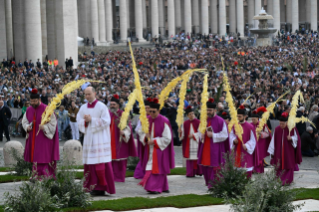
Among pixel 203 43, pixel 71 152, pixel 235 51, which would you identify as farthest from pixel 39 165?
pixel 203 43

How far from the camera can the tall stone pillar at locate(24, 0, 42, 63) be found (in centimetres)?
3947

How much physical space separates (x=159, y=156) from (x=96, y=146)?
1490 mm

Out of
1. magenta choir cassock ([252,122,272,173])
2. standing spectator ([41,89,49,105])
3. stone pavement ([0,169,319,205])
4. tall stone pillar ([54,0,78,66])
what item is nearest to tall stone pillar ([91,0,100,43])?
tall stone pillar ([54,0,78,66])

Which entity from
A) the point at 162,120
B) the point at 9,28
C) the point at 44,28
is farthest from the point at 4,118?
the point at 9,28

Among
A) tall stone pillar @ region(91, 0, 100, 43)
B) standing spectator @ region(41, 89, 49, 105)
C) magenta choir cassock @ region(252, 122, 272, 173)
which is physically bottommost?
magenta choir cassock @ region(252, 122, 272, 173)

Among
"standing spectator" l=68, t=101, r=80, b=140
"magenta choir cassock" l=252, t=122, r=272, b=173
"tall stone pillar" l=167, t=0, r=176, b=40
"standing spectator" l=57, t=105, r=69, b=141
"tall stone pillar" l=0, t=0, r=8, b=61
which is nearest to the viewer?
"magenta choir cassock" l=252, t=122, r=272, b=173

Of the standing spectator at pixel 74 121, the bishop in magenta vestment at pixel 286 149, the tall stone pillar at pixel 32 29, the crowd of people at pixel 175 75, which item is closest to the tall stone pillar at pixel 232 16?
the crowd of people at pixel 175 75

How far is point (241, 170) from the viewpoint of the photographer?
466 inches

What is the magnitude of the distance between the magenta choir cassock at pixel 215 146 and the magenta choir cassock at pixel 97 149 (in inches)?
91.9

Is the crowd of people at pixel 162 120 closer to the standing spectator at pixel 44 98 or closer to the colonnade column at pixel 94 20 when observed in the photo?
the standing spectator at pixel 44 98

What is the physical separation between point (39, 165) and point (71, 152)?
12.6 feet

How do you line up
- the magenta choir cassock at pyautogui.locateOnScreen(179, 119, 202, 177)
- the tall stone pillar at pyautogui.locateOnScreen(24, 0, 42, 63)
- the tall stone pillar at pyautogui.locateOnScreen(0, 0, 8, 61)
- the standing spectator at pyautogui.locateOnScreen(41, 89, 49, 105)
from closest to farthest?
the magenta choir cassock at pyautogui.locateOnScreen(179, 119, 202, 177) → the standing spectator at pyautogui.locateOnScreen(41, 89, 49, 105) → the tall stone pillar at pyautogui.locateOnScreen(24, 0, 42, 63) → the tall stone pillar at pyautogui.locateOnScreen(0, 0, 8, 61)

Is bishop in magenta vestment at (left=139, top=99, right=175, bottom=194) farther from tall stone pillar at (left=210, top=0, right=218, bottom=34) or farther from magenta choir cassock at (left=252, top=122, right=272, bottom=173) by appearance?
tall stone pillar at (left=210, top=0, right=218, bottom=34)

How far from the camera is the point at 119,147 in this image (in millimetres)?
14328
